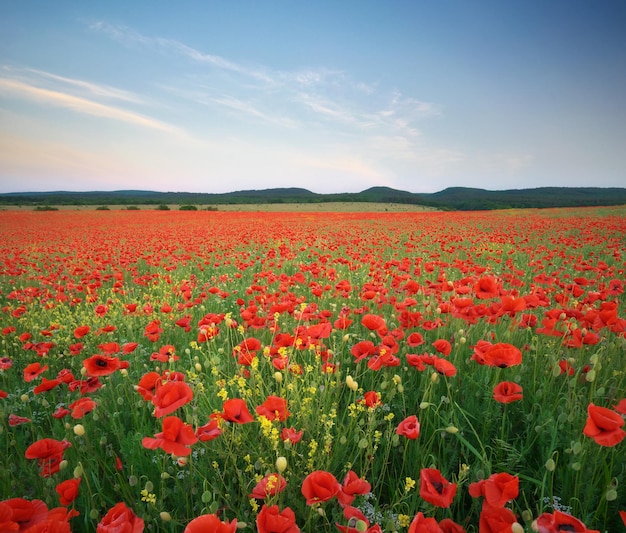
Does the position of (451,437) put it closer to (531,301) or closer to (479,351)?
(479,351)

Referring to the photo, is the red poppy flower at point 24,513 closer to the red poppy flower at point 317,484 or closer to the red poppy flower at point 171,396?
the red poppy flower at point 171,396

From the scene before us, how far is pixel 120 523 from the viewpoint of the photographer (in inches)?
41.9

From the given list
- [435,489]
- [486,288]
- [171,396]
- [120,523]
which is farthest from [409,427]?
[486,288]

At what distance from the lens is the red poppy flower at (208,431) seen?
1.41 m

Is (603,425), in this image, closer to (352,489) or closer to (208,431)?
(352,489)

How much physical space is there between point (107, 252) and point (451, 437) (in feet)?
30.8

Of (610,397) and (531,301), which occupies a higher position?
(531,301)

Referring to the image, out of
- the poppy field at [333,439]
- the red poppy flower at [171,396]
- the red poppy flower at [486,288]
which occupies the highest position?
the red poppy flower at [486,288]

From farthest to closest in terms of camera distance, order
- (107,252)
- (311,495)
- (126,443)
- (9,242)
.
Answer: (9,242)
(107,252)
(126,443)
(311,495)

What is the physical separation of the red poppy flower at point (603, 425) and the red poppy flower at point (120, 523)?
145 cm

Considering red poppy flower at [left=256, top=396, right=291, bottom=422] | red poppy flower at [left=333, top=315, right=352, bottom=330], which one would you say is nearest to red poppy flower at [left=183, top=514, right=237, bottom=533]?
red poppy flower at [left=256, top=396, right=291, bottom=422]

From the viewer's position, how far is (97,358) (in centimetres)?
199

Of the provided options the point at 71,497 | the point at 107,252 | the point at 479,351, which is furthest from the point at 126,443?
the point at 107,252

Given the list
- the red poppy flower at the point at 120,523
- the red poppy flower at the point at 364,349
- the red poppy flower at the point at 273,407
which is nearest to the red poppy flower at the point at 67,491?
the red poppy flower at the point at 120,523
